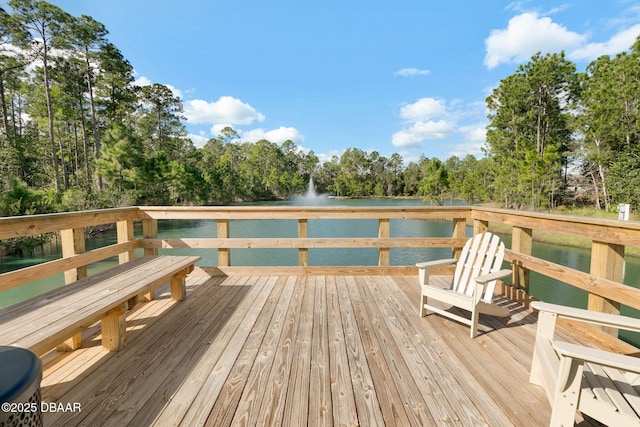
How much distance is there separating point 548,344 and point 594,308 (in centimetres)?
96

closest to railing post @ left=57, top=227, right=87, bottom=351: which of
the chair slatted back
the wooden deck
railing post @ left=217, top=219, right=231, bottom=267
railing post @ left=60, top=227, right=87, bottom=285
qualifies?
railing post @ left=60, top=227, right=87, bottom=285

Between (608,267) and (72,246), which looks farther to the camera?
(72,246)

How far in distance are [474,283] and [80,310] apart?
114 inches

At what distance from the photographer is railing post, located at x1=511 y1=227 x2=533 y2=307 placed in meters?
2.83

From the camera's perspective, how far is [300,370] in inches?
68.6

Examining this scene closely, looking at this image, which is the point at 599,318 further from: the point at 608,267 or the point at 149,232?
the point at 149,232

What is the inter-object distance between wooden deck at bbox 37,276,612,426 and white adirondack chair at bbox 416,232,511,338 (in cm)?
13

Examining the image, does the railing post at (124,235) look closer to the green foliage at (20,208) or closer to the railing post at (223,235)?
the railing post at (223,235)

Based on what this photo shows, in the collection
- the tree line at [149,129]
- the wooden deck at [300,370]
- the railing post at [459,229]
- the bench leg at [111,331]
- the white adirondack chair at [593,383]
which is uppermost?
the tree line at [149,129]

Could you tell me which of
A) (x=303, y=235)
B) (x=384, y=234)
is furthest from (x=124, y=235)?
(x=384, y=234)

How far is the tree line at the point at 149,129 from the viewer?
53.3 feet

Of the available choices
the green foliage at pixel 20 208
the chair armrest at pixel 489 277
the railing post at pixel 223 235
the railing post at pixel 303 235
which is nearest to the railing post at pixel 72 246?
the railing post at pixel 223 235

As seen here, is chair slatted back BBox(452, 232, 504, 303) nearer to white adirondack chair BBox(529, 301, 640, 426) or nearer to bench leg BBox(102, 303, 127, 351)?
white adirondack chair BBox(529, 301, 640, 426)

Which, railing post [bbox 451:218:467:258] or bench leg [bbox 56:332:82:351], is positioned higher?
railing post [bbox 451:218:467:258]
